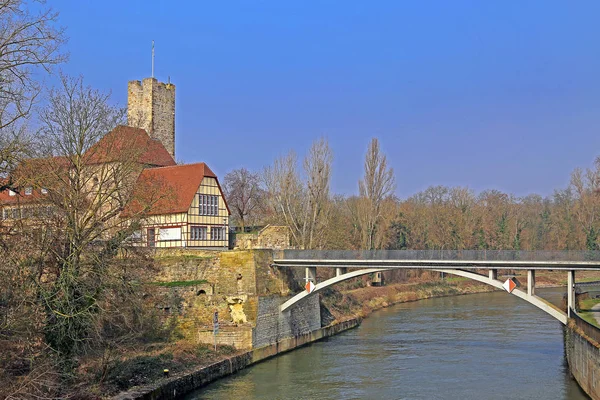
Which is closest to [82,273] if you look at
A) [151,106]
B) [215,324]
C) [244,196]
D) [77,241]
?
[77,241]

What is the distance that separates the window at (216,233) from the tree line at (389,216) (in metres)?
8.78

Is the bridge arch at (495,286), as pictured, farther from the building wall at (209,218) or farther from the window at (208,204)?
the window at (208,204)

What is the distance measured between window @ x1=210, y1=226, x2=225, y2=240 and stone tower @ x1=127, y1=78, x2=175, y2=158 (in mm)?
11005

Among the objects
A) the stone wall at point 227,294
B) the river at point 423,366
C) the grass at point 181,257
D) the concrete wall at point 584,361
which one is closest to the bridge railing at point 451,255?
the stone wall at point 227,294

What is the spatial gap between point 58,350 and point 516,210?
72.5 metres

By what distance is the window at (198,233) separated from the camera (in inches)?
1297

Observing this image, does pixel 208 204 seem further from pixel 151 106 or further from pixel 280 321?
pixel 151 106

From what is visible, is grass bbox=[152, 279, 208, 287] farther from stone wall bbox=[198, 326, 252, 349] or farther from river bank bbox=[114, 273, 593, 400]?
river bank bbox=[114, 273, 593, 400]

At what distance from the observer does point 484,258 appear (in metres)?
25.9

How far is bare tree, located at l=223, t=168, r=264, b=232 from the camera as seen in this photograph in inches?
2191

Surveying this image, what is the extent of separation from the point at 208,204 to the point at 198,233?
1658 millimetres

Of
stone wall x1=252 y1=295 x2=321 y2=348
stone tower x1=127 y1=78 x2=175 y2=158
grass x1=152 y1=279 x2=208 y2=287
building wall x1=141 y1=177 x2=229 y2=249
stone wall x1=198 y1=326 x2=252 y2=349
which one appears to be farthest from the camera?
stone tower x1=127 y1=78 x2=175 y2=158

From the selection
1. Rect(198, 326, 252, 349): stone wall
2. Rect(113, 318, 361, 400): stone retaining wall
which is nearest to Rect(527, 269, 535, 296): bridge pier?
Rect(113, 318, 361, 400): stone retaining wall

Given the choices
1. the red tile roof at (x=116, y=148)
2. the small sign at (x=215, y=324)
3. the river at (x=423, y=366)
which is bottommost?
the river at (x=423, y=366)
